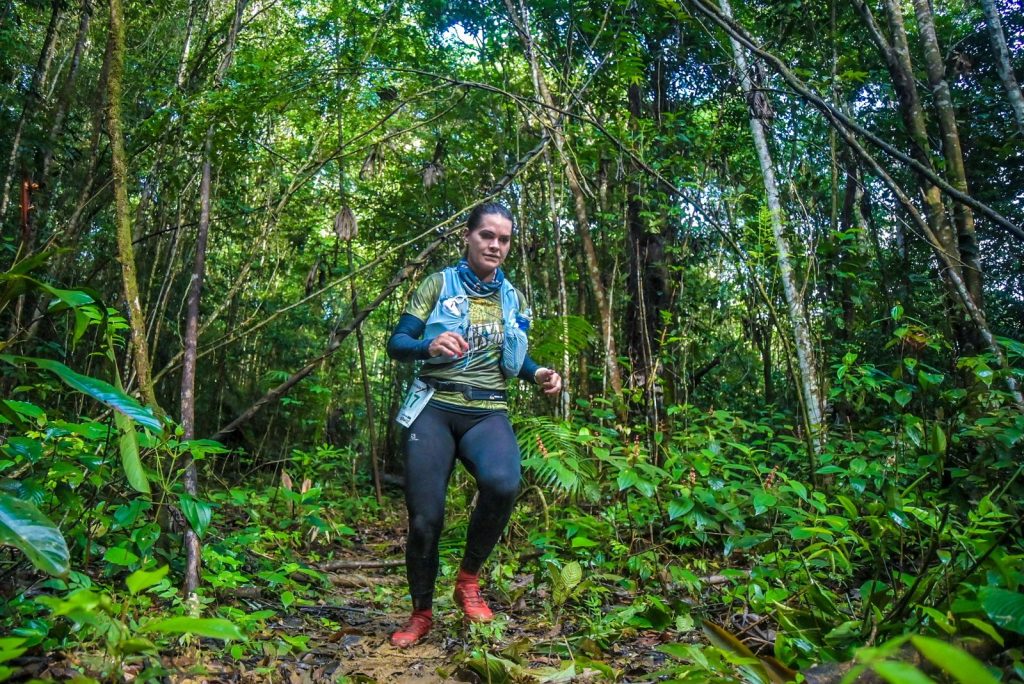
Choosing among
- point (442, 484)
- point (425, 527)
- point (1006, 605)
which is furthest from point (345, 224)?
point (1006, 605)

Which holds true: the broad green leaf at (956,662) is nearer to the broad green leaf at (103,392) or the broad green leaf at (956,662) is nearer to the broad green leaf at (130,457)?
the broad green leaf at (103,392)

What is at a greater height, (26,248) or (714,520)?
(26,248)

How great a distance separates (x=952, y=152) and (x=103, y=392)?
6.17m

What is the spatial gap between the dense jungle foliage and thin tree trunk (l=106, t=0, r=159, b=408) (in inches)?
1.1

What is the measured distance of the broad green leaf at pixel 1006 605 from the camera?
157 cm

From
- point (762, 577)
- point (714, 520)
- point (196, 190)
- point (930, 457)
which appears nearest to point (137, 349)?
point (714, 520)

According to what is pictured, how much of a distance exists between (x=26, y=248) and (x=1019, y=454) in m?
5.45

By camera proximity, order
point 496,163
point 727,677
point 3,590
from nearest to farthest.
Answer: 1. point 727,677
2. point 3,590
3. point 496,163

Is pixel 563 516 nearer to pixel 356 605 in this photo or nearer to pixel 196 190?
pixel 356 605

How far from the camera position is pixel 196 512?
7.63ft

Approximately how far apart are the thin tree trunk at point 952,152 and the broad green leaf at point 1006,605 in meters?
4.43

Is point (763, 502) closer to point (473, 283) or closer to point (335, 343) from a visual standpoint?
point (473, 283)

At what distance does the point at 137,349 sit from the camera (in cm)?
328

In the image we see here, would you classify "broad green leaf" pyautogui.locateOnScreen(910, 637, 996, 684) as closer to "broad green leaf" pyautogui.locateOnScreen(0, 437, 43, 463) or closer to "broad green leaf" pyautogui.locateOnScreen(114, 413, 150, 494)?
"broad green leaf" pyautogui.locateOnScreen(114, 413, 150, 494)
